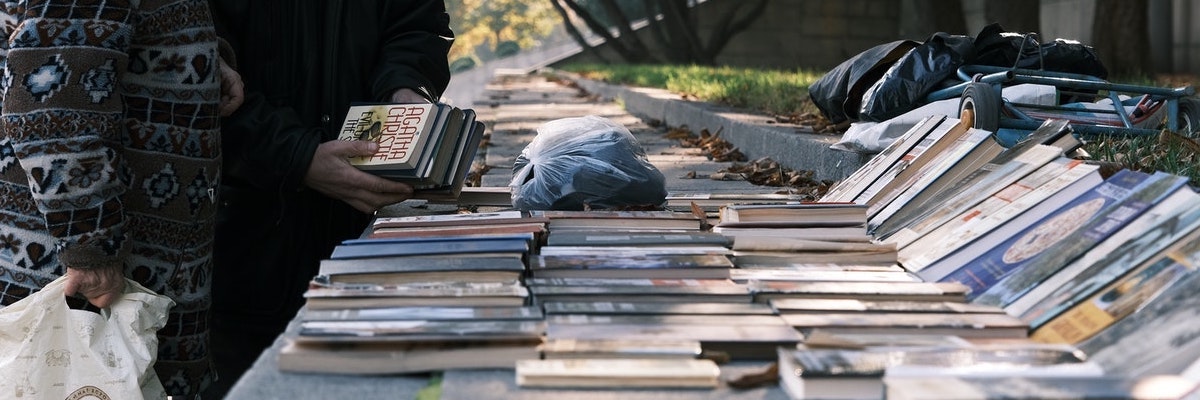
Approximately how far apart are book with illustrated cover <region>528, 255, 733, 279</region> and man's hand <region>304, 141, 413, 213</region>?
0.90m

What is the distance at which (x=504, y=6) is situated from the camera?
2087 inches

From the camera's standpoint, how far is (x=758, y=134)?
21.4 ft

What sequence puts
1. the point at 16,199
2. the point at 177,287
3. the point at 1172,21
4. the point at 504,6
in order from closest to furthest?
the point at 16,199, the point at 177,287, the point at 1172,21, the point at 504,6

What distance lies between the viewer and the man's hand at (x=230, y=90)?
306cm

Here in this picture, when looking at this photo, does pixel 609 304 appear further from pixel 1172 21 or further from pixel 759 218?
pixel 1172 21

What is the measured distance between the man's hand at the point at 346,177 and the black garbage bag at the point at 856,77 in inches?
105

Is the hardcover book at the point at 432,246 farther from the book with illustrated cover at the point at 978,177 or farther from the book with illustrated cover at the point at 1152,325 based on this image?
the book with illustrated cover at the point at 1152,325

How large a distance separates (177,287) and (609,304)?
121cm

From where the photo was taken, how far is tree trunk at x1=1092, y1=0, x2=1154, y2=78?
36.2 feet

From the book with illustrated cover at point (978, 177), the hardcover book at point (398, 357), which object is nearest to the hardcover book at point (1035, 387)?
the hardcover book at point (398, 357)

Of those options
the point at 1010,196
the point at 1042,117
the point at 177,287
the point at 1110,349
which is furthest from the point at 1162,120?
the point at 177,287

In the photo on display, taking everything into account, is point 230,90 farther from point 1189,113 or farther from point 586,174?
point 1189,113

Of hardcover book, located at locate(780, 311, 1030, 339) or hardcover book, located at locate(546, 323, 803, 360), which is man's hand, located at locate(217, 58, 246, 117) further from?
hardcover book, located at locate(780, 311, 1030, 339)

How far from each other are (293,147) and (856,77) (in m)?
2.88
